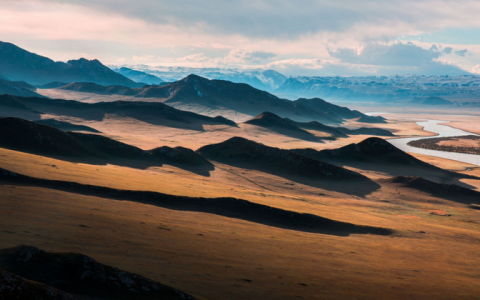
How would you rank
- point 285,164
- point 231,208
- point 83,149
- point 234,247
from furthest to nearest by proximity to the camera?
1. point 285,164
2. point 83,149
3. point 231,208
4. point 234,247

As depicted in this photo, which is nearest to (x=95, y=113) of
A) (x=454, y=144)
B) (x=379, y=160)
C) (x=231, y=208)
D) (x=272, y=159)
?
(x=272, y=159)

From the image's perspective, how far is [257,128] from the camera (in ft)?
627

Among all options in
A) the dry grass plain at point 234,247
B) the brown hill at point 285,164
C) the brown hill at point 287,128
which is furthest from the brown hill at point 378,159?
the brown hill at point 287,128

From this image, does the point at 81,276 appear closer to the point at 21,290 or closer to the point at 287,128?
the point at 21,290

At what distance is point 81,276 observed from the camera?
15.3 meters

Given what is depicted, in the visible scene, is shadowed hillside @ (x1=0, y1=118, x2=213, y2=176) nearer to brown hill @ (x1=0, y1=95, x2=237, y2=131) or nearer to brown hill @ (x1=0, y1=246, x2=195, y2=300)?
brown hill @ (x1=0, y1=246, x2=195, y2=300)

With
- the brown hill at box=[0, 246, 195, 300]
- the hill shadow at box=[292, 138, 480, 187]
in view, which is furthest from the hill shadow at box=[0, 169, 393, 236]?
the hill shadow at box=[292, 138, 480, 187]

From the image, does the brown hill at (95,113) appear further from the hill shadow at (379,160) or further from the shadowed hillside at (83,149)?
the shadowed hillside at (83,149)

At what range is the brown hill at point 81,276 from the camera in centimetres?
1494

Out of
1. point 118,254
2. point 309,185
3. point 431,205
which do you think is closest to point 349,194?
point 309,185

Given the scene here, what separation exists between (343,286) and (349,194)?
5029 cm

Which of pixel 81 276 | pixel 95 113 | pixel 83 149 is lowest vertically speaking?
A: pixel 81 276

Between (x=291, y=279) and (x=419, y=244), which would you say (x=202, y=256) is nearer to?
(x=291, y=279)

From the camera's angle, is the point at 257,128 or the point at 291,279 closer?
the point at 291,279
